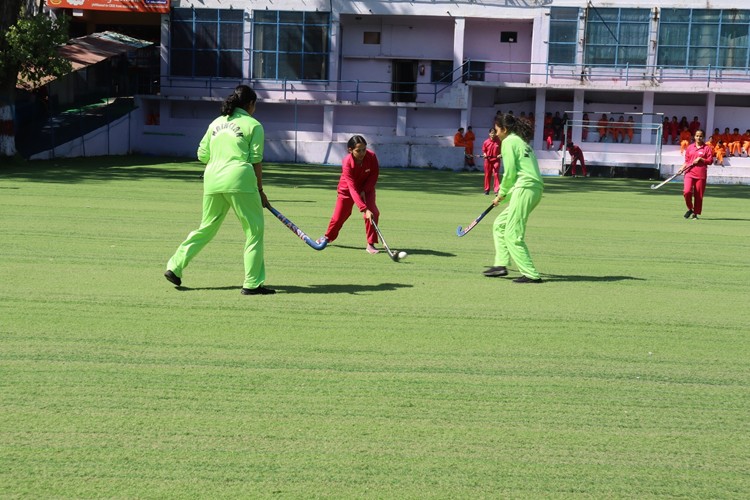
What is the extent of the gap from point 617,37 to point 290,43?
14843 millimetres

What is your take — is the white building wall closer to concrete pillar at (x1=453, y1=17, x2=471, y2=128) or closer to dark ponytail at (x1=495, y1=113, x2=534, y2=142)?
concrete pillar at (x1=453, y1=17, x2=471, y2=128)

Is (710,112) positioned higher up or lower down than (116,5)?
lower down

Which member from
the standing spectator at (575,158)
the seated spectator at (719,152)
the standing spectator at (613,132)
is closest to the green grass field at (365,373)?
the standing spectator at (575,158)

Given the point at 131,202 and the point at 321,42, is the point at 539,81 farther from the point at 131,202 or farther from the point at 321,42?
the point at 131,202

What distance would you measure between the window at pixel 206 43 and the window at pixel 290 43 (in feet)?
3.09

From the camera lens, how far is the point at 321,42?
158 ft

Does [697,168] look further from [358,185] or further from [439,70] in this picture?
[439,70]

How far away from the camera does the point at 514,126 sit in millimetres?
11727

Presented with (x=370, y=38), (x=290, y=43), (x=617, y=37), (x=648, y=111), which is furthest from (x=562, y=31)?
(x=290, y=43)

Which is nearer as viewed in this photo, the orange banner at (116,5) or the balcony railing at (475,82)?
the orange banner at (116,5)

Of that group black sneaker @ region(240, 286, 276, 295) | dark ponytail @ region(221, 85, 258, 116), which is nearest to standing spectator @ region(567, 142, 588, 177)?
black sneaker @ region(240, 286, 276, 295)

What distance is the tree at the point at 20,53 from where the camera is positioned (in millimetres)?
32531

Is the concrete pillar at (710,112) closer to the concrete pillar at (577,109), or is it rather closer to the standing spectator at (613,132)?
the standing spectator at (613,132)

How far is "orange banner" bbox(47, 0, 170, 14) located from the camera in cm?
4603
